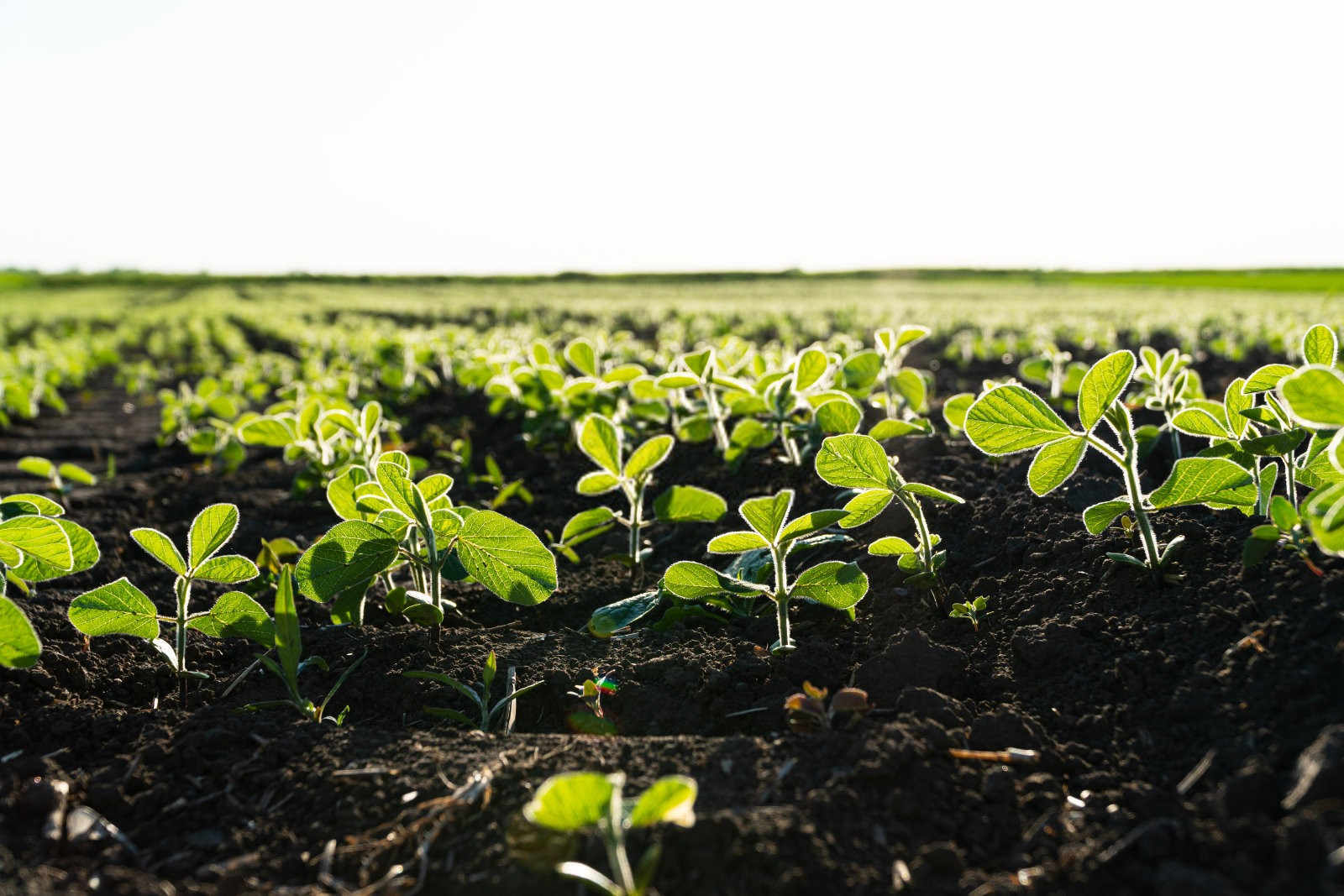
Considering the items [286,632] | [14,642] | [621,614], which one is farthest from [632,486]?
[14,642]

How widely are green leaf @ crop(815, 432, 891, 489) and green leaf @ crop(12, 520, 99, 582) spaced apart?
1412mm

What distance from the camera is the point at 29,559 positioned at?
5.79 feet

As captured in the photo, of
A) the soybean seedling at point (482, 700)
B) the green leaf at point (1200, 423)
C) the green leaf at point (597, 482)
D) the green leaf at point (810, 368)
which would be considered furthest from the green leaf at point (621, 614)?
the green leaf at point (1200, 423)

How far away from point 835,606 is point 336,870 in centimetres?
100

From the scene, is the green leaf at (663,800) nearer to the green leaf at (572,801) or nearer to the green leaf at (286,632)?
the green leaf at (572,801)

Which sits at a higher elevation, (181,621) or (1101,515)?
(1101,515)

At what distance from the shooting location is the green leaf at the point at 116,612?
181 centimetres

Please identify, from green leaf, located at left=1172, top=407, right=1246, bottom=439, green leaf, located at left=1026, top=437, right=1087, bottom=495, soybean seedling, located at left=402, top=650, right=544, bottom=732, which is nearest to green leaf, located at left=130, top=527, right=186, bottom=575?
soybean seedling, located at left=402, top=650, right=544, bottom=732

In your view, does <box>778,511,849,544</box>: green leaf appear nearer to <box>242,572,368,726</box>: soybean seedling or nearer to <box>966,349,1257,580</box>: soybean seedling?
<box>966,349,1257,580</box>: soybean seedling

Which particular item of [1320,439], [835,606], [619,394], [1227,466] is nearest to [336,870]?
[835,606]

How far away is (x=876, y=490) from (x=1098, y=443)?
0.44 metres

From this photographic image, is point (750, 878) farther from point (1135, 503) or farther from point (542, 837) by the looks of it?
point (1135, 503)

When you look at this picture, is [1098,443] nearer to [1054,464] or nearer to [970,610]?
[1054,464]

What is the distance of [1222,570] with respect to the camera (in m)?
1.78
